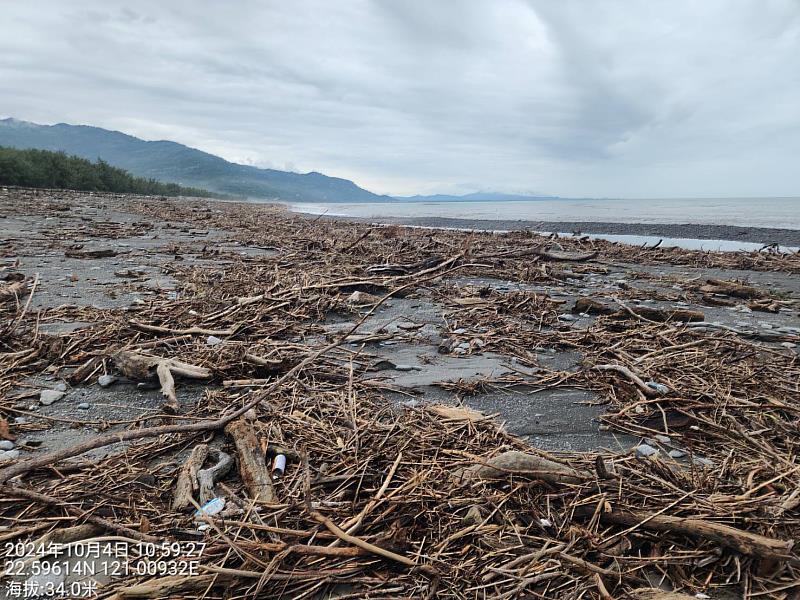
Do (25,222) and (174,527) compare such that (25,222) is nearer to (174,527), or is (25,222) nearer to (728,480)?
(174,527)

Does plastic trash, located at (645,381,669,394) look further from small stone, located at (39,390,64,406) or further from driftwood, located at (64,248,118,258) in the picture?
driftwood, located at (64,248,118,258)

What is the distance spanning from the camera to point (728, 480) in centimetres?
197

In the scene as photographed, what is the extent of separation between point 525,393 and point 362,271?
4347 mm

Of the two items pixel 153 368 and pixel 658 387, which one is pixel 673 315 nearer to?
pixel 658 387

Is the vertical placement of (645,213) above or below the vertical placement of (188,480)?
above

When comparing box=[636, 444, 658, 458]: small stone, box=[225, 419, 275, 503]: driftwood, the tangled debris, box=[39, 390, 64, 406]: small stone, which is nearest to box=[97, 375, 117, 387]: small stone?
the tangled debris

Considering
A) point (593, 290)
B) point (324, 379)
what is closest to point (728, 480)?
point (324, 379)

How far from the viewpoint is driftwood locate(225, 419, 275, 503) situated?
6.13 ft

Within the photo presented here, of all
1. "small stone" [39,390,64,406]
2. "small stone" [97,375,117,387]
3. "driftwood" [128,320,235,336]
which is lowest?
"small stone" [39,390,64,406]

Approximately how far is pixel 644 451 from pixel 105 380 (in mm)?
3617

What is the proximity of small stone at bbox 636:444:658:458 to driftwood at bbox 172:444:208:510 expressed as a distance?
2270mm

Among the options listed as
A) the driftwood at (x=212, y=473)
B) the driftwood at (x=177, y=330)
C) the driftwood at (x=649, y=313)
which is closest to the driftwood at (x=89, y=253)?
the driftwood at (x=177, y=330)

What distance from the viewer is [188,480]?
1.92 meters

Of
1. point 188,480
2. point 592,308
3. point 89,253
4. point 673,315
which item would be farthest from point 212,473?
point 89,253
